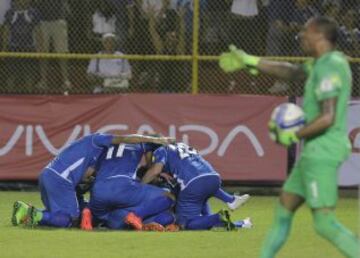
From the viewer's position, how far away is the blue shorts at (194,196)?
11352 mm

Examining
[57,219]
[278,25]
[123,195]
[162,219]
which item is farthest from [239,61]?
[278,25]

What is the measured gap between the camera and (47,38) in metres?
16.1

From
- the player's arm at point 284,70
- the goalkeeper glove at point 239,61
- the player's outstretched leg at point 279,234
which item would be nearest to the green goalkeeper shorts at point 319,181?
the player's outstretched leg at point 279,234

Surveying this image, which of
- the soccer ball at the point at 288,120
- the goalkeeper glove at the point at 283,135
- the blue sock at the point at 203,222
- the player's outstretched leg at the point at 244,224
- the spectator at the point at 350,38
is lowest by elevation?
the player's outstretched leg at the point at 244,224

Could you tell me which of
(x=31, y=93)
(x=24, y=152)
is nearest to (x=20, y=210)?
(x=24, y=152)

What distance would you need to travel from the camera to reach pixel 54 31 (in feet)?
52.9

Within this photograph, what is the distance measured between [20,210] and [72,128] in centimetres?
403

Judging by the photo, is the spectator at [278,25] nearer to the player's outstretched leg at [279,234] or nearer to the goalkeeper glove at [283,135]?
the player's outstretched leg at [279,234]

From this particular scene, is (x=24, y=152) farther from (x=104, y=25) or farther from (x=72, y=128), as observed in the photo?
(x=104, y=25)

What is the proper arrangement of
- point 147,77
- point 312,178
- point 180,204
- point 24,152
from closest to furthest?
point 312,178 < point 180,204 < point 24,152 < point 147,77

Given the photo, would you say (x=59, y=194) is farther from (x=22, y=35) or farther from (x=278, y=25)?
(x=278, y=25)

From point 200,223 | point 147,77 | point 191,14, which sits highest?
point 191,14

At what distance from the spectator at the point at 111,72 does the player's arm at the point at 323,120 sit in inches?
339

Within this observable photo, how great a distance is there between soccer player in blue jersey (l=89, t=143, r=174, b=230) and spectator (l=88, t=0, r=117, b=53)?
16.3 feet
